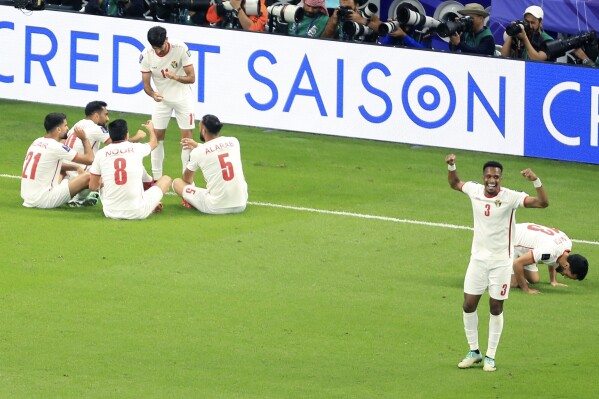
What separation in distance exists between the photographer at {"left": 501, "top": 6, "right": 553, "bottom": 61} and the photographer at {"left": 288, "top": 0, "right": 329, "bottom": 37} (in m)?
3.14

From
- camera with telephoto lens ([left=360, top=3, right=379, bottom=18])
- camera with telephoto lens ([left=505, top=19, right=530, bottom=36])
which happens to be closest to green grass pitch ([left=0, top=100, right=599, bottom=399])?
camera with telephoto lens ([left=505, top=19, right=530, bottom=36])

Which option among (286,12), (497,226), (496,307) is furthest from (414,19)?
(496,307)

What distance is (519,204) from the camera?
44.9 ft

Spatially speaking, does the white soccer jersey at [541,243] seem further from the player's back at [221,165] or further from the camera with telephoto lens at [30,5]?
the camera with telephoto lens at [30,5]

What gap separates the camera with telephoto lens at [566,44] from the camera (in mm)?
22906

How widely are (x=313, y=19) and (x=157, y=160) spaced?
5380mm

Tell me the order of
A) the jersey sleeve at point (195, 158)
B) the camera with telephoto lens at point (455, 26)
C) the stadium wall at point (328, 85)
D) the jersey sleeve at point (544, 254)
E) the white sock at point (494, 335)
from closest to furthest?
1. the white sock at point (494, 335)
2. the jersey sleeve at point (544, 254)
3. the jersey sleeve at point (195, 158)
4. the stadium wall at point (328, 85)
5. the camera with telephoto lens at point (455, 26)

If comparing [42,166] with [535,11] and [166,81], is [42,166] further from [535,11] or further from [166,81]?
[535,11]

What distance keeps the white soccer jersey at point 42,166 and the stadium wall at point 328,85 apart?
5345 mm

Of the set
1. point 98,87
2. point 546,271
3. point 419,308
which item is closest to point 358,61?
point 98,87

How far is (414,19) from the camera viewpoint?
24.8m

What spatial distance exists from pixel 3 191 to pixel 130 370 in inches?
306

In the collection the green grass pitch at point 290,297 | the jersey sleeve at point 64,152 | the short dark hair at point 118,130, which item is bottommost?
the green grass pitch at point 290,297

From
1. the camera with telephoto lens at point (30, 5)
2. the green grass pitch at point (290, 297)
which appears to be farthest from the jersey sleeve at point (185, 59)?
the camera with telephoto lens at point (30, 5)
